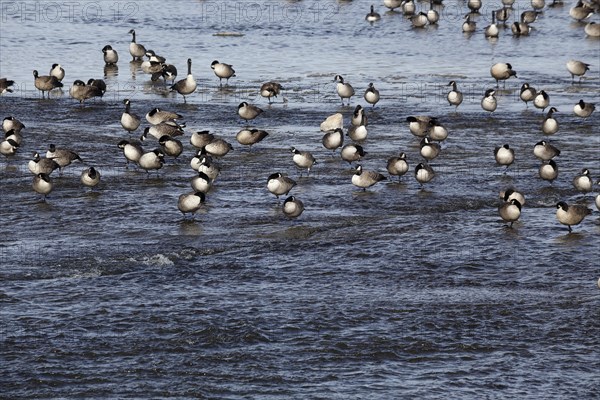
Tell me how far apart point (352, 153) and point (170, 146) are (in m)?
3.57

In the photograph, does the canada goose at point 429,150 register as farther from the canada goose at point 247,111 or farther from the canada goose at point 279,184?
the canada goose at point 247,111

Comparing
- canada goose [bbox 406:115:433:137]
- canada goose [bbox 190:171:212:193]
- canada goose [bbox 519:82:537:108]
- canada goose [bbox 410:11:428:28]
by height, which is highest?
canada goose [bbox 410:11:428:28]

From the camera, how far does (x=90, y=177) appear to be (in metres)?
21.2

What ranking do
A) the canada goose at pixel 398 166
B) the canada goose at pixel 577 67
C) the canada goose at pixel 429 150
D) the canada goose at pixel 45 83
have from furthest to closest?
1. the canada goose at pixel 577 67
2. the canada goose at pixel 45 83
3. the canada goose at pixel 429 150
4. the canada goose at pixel 398 166

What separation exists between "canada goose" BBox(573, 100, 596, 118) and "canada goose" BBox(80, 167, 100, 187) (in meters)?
11.8

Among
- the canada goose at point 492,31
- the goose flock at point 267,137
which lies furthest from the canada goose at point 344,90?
the canada goose at point 492,31

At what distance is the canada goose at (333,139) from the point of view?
24266 millimetres

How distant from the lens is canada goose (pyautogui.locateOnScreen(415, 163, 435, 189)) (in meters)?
21.7

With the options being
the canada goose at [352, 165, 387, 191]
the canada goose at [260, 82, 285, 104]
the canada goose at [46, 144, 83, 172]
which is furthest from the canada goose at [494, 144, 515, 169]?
the canada goose at [260, 82, 285, 104]

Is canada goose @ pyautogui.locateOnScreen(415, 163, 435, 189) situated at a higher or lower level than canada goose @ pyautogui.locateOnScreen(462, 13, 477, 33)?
lower

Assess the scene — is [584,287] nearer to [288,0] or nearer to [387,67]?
[387,67]

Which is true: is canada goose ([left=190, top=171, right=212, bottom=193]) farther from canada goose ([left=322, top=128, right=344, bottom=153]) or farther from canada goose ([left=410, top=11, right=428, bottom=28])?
canada goose ([left=410, top=11, right=428, bottom=28])

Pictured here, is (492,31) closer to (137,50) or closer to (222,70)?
(137,50)

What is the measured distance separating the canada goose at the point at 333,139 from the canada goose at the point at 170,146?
9.57 ft
